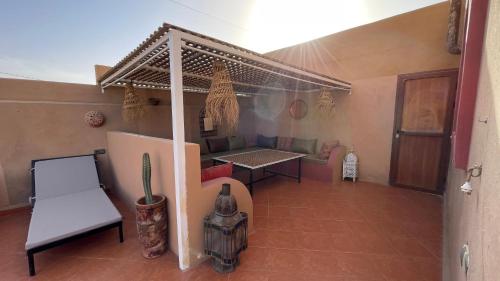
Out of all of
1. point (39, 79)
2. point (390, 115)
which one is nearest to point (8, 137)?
point (39, 79)

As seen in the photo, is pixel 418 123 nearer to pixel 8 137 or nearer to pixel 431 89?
pixel 431 89

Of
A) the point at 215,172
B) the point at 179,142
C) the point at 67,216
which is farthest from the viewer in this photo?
the point at 215,172

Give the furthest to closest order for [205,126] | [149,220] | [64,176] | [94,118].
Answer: [205,126]
[94,118]
[64,176]
[149,220]

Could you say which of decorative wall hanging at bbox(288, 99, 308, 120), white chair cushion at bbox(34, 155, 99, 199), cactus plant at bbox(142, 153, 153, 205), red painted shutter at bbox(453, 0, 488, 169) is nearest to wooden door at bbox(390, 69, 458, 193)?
decorative wall hanging at bbox(288, 99, 308, 120)

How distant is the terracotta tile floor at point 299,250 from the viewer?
214 centimetres

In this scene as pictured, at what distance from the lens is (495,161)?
0.75m

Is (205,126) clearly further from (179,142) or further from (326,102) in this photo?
(179,142)

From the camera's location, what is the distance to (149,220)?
2.29m

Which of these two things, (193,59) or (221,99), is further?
(193,59)

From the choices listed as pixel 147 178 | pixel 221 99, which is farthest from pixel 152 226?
pixel 221 99

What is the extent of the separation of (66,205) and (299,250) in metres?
3.31

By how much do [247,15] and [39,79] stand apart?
5.05 m


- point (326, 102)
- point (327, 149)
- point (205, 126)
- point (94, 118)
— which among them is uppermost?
point (326, 102)

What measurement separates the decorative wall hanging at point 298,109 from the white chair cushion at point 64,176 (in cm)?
521
